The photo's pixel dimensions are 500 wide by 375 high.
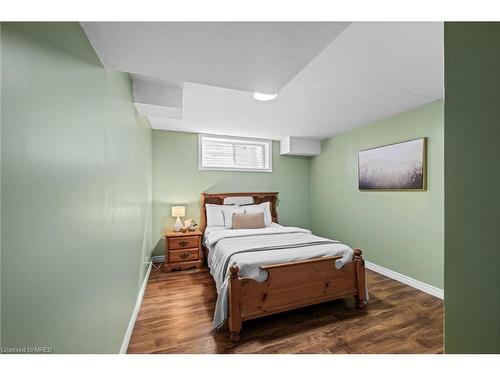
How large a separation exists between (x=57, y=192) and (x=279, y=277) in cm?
168

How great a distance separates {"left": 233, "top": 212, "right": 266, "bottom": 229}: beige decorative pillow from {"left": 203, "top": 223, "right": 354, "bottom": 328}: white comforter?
0.46 meters

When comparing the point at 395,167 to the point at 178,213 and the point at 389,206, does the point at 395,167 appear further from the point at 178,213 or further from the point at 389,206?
the point at 178,213

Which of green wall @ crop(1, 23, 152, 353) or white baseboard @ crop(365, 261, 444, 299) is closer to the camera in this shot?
green wall @ crop(1, 23, 152, 353)

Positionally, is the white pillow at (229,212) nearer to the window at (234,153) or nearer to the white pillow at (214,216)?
the white pillow at (214,216)

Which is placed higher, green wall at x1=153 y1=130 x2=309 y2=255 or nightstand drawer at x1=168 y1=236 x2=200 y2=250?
green wall at x1=153 y1=130 x2=309 y2=255

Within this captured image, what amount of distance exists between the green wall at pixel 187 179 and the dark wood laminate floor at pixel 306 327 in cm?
146

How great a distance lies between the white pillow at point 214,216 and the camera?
347cm

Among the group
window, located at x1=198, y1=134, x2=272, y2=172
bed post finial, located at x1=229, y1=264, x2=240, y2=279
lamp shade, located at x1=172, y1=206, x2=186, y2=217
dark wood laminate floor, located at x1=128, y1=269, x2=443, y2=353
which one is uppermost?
window, located at x1=198, y1=134, x2=272, y2=172

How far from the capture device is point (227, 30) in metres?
0.91

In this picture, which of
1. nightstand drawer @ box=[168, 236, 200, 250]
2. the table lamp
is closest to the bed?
nightstand drawer @ box=[168, 236, 200, 250]

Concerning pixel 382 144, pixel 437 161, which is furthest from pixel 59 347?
pixel 382 144

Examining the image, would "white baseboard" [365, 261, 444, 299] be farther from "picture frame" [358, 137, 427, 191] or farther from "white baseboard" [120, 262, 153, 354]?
"white baseboard" [120, 262, 153, 354]

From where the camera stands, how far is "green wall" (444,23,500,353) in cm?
55

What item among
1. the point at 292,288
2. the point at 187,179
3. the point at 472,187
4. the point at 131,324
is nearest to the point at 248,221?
the point at 187,179
